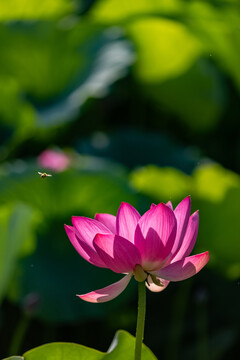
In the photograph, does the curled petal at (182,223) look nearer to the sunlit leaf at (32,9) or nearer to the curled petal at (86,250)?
the curled petal at (86,250)

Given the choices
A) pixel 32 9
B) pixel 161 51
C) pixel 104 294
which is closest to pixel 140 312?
pixel 104 294

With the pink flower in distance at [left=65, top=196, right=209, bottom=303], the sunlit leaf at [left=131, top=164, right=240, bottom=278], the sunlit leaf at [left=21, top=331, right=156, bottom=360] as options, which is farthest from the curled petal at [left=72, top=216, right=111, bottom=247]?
the sunlit leaf at [left=131, top=164, right=240, bottom=278]

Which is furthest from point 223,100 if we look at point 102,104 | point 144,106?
point 102,104

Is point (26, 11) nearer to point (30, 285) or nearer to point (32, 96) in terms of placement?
Answer: point (32, 96)

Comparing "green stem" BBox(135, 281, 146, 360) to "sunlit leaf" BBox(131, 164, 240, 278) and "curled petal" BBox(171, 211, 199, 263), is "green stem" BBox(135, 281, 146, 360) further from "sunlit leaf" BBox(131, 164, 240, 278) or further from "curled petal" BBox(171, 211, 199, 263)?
"sunlit leaf" BBox(131, 164, 240, 278)

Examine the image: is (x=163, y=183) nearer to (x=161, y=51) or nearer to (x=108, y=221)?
(x=161, y=51)

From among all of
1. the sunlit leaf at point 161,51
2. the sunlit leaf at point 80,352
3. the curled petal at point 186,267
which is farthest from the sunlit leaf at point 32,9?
the curled petal at point 186,267

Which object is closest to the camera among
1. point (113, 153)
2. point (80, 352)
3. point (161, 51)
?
point (80, 352)
